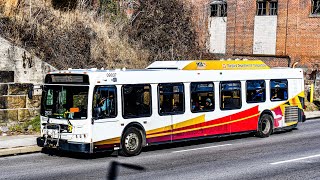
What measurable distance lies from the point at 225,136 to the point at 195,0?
2556 centimetres

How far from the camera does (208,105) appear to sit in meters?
18.9

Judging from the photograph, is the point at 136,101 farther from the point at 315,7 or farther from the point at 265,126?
the point at 315,7

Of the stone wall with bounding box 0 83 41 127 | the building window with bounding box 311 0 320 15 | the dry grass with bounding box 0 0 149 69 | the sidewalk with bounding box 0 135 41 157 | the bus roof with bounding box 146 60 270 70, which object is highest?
the building window with bounding box 311 0 320 15

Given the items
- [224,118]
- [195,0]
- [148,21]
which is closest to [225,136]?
[224,118]

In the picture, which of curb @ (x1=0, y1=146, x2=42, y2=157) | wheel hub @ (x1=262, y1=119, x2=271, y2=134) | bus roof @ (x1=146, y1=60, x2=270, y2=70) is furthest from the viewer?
wheel hub @ (x1=262, y1=119, x2=271, y2=134)

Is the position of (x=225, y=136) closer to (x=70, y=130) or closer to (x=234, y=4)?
(x=70, y=130)

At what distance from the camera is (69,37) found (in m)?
26.7

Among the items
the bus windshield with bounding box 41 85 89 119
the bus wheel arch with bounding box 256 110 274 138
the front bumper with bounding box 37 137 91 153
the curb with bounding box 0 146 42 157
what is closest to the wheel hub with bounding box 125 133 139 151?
the front bumper with bounding box 37 137 91 153

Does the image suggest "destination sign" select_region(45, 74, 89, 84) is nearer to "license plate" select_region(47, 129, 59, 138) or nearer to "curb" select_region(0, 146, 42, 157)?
"license plate" select_region(47, 129, 59, 138)

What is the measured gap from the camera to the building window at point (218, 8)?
43000 mm

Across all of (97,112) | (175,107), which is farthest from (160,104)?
(97,112)

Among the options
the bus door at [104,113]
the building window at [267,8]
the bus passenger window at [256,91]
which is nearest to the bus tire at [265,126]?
the bus passenger window at [256,91]

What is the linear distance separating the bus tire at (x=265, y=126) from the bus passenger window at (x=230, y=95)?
154 centimetres

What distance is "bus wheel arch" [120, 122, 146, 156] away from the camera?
16.3 m
